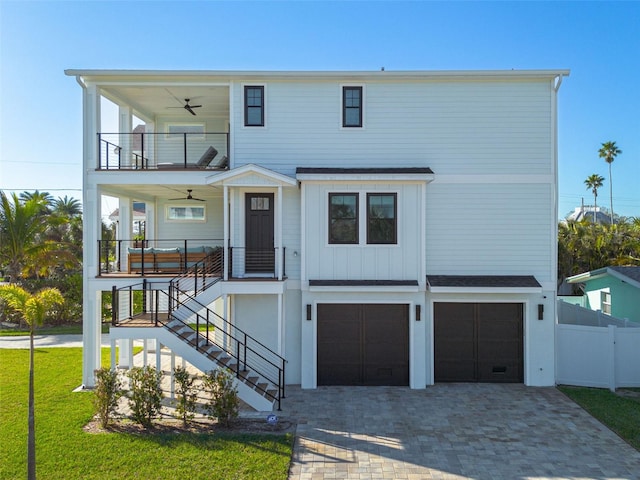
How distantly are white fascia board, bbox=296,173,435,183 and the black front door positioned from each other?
5.52ft

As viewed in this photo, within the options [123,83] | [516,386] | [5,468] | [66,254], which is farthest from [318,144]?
[66,254]

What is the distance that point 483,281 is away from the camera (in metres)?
12.2

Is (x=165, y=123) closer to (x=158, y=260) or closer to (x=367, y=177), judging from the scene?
(x=158, y=260)

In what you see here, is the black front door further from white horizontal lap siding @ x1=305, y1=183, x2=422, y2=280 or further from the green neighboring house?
the green neighboring house

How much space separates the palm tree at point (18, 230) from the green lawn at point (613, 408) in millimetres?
21760

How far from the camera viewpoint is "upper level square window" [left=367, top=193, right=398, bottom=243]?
12148mm

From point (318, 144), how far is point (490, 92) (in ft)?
16.6

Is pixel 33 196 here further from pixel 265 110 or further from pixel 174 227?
pixel 265 110

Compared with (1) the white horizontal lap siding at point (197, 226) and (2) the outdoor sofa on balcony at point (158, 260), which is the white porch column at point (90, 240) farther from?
(1) the white horizontal lap siding at point (197, 226)

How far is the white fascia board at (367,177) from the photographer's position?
1174 centimetres

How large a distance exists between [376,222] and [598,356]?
276 inches

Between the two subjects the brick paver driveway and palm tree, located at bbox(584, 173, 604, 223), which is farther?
palm tree, located at bbox(584, 173, 604, 223)

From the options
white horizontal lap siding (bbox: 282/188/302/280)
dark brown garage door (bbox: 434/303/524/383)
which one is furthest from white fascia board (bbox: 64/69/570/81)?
dark brown garage door (bbox: 434/303/524/383)

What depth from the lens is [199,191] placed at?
14406mm
